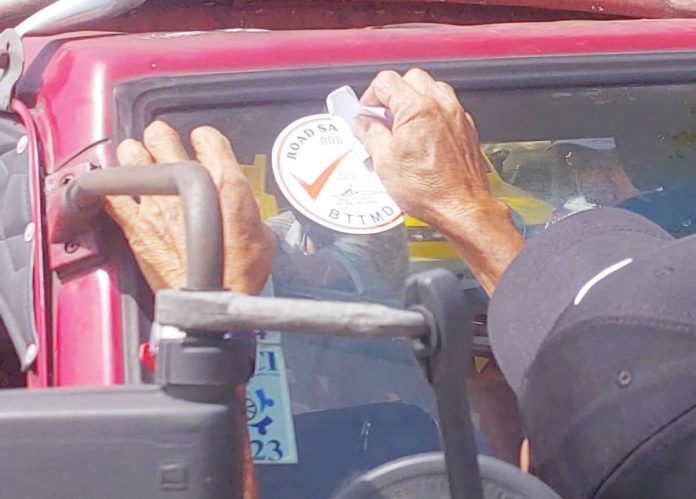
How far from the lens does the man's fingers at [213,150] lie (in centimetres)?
153

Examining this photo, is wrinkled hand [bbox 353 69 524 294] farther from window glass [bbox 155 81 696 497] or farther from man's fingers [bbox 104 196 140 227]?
man's fingers [bbox 104 196 140 227]

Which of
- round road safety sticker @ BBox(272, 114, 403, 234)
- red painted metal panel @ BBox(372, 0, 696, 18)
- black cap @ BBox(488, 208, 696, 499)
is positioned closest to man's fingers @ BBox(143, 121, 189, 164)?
round road safety sticker @ BBox(272, 114, 403, 234)

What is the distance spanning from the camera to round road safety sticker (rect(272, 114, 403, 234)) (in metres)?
1.63

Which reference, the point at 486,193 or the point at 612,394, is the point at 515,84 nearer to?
the point at 486,193

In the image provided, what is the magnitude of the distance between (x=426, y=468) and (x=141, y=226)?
1.89 feet

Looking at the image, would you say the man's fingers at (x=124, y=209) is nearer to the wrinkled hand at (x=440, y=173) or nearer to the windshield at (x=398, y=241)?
the windshield at (x=398, y=241)

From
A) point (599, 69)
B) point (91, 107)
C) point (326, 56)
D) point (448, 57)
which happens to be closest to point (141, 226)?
point (91, 107)

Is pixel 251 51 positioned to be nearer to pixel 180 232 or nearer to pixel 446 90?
pixel 446 90

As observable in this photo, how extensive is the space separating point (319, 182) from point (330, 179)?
1cm

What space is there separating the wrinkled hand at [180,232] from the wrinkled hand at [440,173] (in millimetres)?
207

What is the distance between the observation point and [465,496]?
3.16ft

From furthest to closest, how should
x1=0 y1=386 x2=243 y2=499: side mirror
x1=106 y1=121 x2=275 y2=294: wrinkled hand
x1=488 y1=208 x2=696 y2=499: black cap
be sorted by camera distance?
x1=106 y1=121 x2=275 y2=294: wrinkled hand → x1=488 y1=208 x2=696 y2=499: black cap → x1=0 y1=386 x2=243 y2=499: side mirror

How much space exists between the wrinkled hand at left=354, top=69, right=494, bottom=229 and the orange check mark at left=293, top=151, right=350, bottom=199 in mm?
50

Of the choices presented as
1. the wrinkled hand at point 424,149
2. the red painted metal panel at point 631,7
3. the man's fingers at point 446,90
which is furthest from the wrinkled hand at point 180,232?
the red painted metal panel at point 631,7
